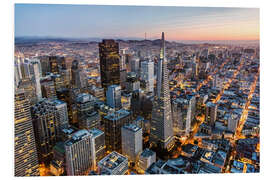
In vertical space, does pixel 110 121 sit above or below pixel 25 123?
below

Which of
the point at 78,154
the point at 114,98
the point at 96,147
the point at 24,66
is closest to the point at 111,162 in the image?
the point at 78,154

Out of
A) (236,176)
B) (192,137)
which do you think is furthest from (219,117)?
(236,176)

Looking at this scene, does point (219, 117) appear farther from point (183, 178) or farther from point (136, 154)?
point (183, 178)

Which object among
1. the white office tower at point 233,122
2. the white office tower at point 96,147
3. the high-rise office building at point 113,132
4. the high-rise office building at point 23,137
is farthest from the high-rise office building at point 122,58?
the white office tower at point 233,122

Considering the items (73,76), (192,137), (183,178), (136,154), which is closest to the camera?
(183,178)

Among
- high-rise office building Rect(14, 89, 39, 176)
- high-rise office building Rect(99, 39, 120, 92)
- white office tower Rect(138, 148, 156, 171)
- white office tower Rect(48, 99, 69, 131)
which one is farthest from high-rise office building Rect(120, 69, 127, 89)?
high-rise office building Rect(14, 89, 39, 176)

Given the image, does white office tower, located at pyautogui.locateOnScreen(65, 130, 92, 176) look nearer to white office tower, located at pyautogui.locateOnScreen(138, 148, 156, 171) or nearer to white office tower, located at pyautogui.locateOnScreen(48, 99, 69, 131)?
white office tower, located at pyautogui.locateOnScreen(138, 148, 156, 171)

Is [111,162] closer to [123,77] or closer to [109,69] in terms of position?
[109,69]
